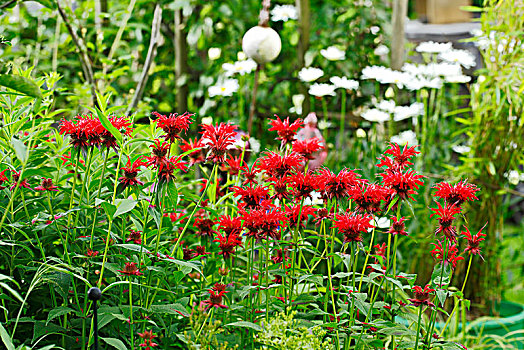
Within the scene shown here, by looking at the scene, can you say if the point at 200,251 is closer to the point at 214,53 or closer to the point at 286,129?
the point at 286,129

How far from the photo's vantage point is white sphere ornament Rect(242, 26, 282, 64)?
64.2 inches

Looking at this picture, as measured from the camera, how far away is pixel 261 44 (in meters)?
1.63

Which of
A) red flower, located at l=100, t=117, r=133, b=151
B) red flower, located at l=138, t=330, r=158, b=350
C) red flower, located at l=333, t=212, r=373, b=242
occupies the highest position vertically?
red flower, located at l=100, t=117, r=133, b=151

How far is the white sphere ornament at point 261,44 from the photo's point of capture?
163 cm

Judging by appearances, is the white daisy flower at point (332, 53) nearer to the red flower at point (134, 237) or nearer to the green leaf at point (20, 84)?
the red flower at point (134, 237)

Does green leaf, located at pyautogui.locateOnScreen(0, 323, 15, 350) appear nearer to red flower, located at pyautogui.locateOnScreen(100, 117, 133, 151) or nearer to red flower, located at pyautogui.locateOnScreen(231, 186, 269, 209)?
red flower, located at pyautogui.locateOnScreen(100, 117, 133, 151)

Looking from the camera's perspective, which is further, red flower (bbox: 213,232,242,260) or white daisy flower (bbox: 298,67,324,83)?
white daisy flower (bbox: 298,67,324,83)

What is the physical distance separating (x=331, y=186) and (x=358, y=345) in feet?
0.86

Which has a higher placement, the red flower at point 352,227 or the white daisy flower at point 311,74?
the white daisy flower at point 311,74

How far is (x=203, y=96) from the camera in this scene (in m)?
2.69

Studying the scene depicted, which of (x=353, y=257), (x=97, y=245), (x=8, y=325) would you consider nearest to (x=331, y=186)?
(x=353, y=257)

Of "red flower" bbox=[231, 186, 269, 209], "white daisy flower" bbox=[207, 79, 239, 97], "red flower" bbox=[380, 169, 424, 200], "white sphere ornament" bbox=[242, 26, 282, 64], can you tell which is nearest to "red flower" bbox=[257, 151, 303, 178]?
"red flower" bbox=[231, 186, 269, 209]

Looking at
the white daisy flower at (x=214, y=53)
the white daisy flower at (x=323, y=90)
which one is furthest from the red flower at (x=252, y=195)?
the white daisy flower at (x=214, y=53)

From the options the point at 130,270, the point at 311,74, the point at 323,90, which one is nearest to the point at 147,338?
the point at 130,270
